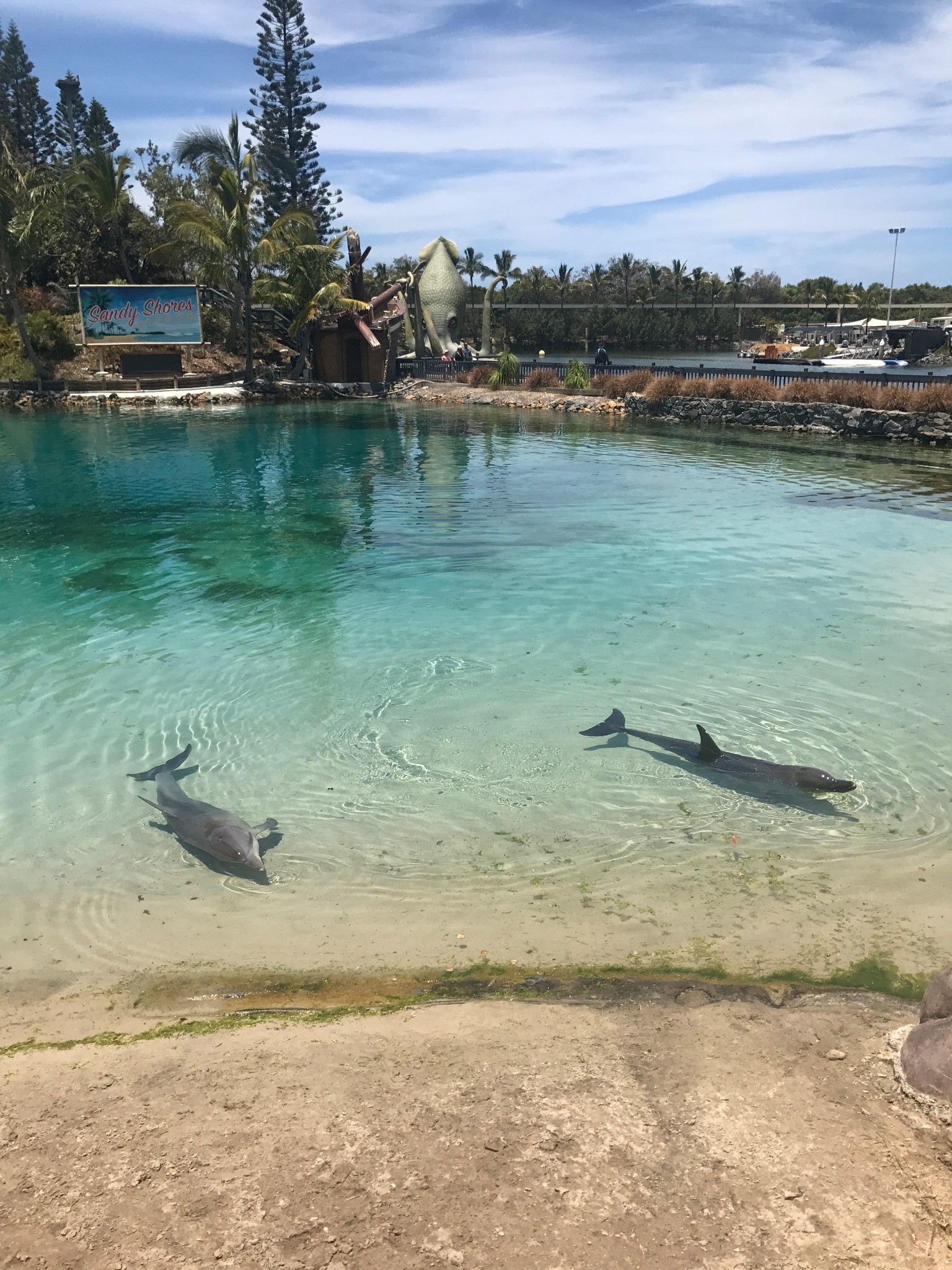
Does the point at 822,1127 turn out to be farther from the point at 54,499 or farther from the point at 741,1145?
the point at 54,499

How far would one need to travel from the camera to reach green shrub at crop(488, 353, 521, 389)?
37.4 metres

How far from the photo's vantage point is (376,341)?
37188mm

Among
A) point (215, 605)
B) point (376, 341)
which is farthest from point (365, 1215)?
point (376, 341)

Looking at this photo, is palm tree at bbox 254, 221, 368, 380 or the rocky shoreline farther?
palm tree at bbox 254, 221, 368, 380

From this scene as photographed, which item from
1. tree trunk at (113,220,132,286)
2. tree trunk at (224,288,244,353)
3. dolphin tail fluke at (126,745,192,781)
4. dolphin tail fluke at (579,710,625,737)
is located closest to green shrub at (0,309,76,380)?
tree trunk at (113,220,132,286)

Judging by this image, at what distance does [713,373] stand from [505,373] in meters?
9.43

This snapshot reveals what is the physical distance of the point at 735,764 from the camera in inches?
256

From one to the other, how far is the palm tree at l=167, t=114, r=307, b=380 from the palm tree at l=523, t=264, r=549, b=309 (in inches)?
1938

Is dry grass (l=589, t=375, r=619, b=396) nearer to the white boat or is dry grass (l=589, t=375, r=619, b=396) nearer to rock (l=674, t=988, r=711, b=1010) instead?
the white boat

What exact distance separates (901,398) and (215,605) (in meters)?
23.4

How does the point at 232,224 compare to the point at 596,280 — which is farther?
the point at 596,280

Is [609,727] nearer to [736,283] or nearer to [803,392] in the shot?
[803,392]

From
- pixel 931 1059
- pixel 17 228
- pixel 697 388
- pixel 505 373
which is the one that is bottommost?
pixel 931 1059

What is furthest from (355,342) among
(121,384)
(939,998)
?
(939,998)
